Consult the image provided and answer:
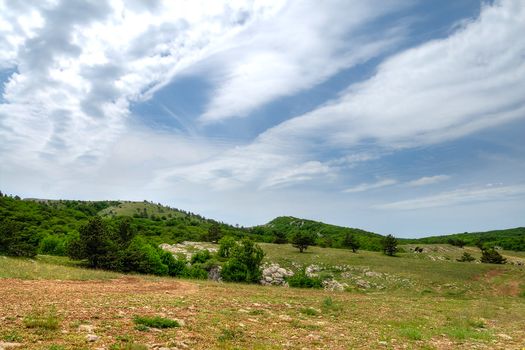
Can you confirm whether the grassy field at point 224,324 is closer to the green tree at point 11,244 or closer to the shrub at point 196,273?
the green tree at point 11,244

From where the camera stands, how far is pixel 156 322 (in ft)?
41.4

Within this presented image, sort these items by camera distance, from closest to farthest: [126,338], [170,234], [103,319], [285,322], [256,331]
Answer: [126,338], [103,319], [256,331], [285,322], [170,234]

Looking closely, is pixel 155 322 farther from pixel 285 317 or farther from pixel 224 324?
pixel 285 317

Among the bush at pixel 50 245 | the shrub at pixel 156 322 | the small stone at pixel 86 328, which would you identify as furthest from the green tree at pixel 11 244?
the small stone at pixel 86 328

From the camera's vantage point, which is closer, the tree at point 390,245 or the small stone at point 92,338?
the small stone at point 92,338

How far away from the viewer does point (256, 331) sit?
13.5 meters

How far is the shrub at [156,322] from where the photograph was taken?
12508 mm

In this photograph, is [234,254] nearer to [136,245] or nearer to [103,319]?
[136,245]

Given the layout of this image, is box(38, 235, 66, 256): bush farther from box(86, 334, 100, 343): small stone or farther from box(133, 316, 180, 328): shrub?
box(86, 334, 100, 343): small stone

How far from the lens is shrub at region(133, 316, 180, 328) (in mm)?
12508

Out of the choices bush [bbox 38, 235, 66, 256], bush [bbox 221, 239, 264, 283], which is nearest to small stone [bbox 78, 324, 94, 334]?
bush [bbox 221, 239, 264, 283]

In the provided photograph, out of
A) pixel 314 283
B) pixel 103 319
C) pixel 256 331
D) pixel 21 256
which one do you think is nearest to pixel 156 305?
pixel 103 319

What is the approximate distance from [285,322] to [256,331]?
9.82 ft

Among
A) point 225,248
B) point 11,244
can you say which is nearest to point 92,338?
point 11,244
